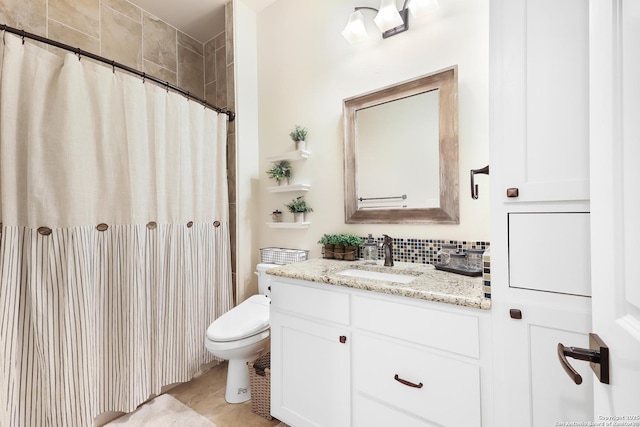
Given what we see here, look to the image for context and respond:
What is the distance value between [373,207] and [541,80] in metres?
1.04

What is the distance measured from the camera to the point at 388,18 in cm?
158

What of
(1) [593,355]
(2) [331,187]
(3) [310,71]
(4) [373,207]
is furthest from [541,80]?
(3) [310,71]

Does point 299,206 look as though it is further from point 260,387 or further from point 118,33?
point 118,33

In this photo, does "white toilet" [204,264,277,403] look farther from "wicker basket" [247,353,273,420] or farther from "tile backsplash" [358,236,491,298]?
"tile backsplash" [358,236,491,298]

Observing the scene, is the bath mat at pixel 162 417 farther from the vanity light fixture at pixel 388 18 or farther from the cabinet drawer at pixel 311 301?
the vanity light fixture at pixel 388 18

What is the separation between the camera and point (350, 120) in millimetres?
1808

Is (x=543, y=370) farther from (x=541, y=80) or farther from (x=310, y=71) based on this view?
(x=310, y=71)

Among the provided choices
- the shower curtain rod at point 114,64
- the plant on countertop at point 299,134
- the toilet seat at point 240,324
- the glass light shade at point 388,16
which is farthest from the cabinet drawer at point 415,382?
the shower curtain rod at point 114,64

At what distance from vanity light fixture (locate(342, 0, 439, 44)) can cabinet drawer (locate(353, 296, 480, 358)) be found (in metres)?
1.54

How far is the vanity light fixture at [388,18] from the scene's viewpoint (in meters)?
1.51

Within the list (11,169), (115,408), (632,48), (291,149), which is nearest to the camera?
(632,48)

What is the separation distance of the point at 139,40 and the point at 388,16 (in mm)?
1970

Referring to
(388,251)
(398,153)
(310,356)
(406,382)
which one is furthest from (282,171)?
(406,382)

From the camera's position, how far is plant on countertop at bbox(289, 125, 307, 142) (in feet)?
6.52
